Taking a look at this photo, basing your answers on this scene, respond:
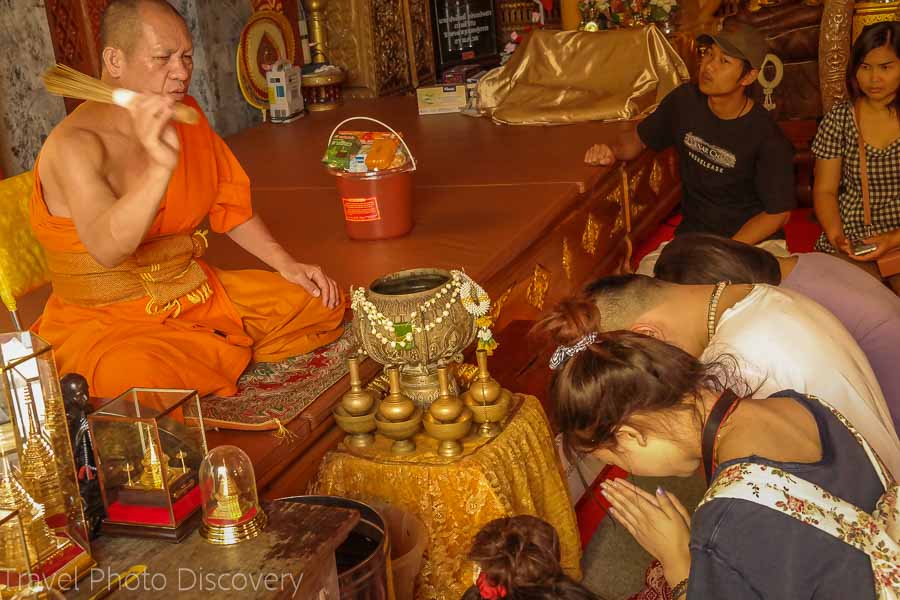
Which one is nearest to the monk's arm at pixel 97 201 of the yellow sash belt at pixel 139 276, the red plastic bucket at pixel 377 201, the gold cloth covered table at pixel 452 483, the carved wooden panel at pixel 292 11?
the yellow sash belt at pixel 139 276

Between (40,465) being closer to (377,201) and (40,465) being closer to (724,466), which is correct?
(724,466)

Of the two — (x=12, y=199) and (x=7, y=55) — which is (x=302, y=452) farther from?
(x=7, y=55)

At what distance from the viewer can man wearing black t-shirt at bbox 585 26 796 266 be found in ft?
10.5

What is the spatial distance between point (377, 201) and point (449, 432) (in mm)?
1216

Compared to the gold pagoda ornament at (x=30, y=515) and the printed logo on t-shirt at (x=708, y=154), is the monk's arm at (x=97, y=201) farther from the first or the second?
the printed logo on t-shirt at (x=708, y=154)

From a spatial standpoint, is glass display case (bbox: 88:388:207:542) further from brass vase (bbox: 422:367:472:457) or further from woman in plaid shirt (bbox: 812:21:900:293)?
woman in plaid shirt (bbox: 812:21:900:293)

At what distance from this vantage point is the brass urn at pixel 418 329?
6.35 feet

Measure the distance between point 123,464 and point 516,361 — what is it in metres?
1.31

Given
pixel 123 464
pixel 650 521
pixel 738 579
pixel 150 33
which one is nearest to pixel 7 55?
pixel 150 33

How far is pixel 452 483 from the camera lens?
188 centimetres

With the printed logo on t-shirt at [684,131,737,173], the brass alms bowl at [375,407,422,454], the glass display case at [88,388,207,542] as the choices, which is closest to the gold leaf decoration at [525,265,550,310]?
the printed logo on t-shirt at [684,131,737,173]

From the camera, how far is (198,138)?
7.47 ft

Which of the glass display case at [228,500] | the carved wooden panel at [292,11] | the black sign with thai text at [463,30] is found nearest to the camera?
the glass display case at [228,500]

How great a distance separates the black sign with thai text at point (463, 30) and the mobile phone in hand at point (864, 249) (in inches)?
150
